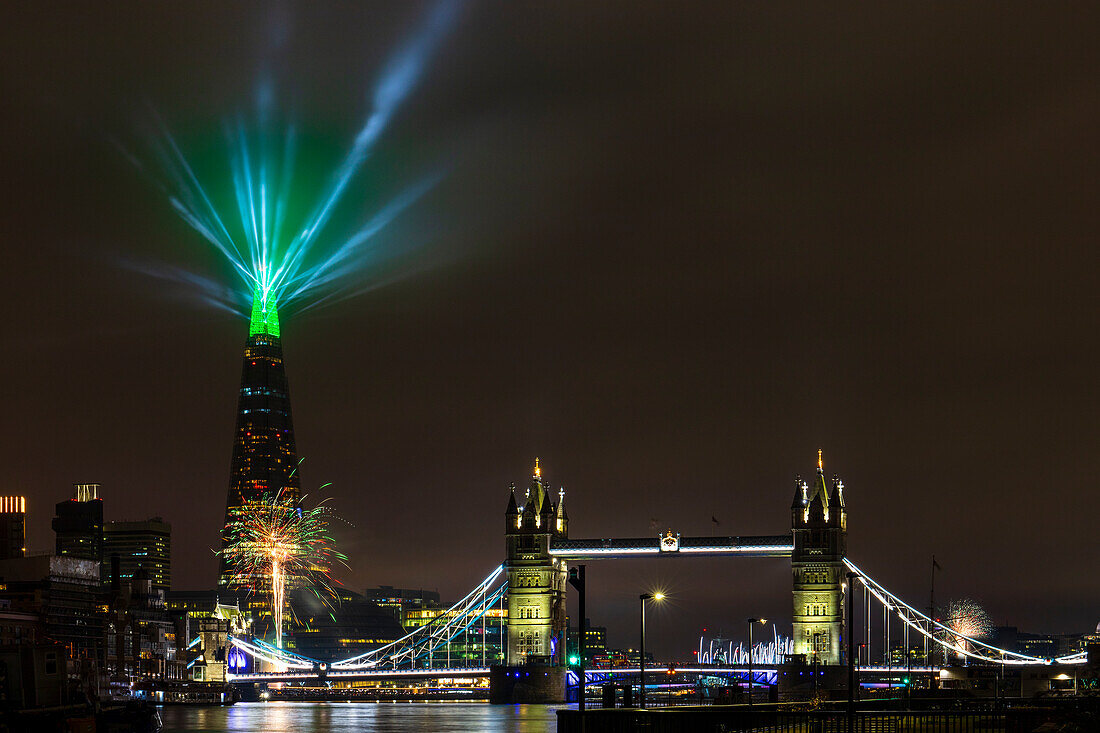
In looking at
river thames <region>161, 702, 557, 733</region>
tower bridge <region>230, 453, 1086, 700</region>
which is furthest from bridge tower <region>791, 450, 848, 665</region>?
river thames <region>161, 702, 557, 733</region>

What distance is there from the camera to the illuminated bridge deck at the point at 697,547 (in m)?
180

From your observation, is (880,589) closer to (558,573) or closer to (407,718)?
(558,573)

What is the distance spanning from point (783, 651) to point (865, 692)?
27.6 m

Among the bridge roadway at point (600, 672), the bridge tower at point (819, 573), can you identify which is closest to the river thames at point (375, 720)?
the bridge roadway at point (600, 672)

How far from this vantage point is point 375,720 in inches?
5507

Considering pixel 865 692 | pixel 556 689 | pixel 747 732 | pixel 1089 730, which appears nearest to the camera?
pixel 1089 730

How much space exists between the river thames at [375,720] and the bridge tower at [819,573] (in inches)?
1231

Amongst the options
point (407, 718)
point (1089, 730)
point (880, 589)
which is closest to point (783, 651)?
point (880, 589)

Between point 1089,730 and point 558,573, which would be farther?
point 558,573

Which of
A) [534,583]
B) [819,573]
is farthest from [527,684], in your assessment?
[819,573]

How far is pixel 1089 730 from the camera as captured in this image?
207ft

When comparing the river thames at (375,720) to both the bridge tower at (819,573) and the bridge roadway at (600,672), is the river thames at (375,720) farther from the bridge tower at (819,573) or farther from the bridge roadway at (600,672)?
the bridge tower at (819,573)

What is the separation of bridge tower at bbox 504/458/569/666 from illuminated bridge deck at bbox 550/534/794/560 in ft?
15.7

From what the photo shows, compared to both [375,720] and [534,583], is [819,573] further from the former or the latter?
[375,720]
